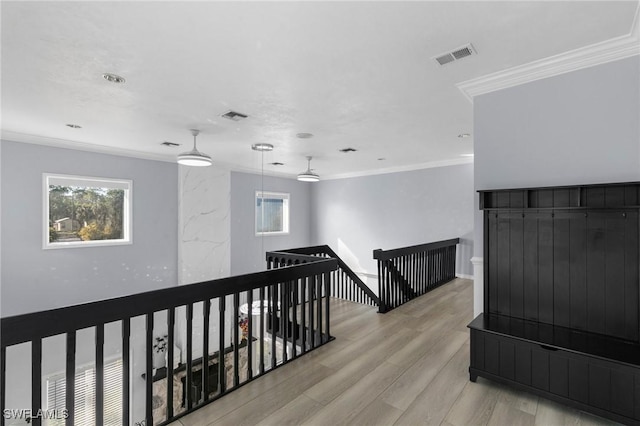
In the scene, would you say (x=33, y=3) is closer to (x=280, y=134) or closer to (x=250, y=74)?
(x=250, y=74)

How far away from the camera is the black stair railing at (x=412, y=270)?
4230 millimetres

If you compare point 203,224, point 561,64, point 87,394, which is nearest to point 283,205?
point 203,224

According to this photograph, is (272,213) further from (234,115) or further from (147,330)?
(147,330)

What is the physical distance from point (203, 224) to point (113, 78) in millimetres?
4216

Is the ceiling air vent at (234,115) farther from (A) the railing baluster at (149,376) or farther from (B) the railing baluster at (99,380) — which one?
(B) the railing baluster at (99,380)

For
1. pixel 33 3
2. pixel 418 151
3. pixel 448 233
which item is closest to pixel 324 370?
pixel 33 3

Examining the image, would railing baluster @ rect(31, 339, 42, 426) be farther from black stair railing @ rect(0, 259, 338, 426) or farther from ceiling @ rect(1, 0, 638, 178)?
ceiling @ rect(1, 0, 638, 178)

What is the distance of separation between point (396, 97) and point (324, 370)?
2.69 metres

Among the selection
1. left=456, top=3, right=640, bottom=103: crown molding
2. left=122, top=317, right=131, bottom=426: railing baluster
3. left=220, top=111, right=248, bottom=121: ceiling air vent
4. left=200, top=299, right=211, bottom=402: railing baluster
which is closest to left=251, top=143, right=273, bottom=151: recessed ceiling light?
left=220, top=111, right=248, bottom=121: ceiling air vent

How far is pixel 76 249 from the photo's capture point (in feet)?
15.7

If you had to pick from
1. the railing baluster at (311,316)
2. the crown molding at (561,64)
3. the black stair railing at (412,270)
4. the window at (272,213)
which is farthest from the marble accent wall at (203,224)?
the crown molding at (561,64)

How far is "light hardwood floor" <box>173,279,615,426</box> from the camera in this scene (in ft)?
6.61

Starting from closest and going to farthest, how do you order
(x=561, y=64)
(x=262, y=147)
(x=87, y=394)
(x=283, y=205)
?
(x=561, y=64) < (x=87, y=394) < (x=262, y=147) < (x=283, y=205)

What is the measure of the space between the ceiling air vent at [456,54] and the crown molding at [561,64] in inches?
19.0
